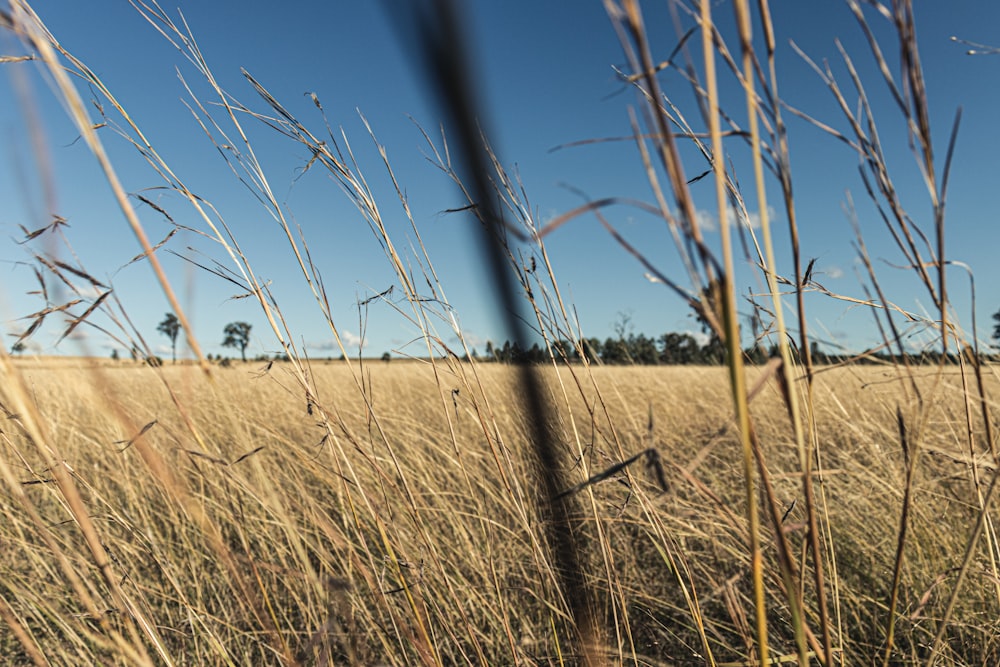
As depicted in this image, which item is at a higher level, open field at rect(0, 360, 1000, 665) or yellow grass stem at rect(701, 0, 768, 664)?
yellow grass stem at rect(701, 0, 768, 664)

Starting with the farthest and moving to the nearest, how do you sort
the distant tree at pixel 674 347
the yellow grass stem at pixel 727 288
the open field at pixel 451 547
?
the distant tree at pixel 674 347, the open field at pixel 451 547, the yellow grass stem at pixel 727 288

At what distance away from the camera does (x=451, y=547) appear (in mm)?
1626

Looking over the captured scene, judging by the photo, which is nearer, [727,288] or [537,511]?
[727,288]

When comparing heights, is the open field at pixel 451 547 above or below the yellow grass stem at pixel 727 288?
below

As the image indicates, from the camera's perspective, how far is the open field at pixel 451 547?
87 centimetres

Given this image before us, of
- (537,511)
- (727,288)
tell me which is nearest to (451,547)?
(537,511)

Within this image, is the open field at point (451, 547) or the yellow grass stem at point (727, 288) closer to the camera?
the yellow grass stem at point (727, 288)

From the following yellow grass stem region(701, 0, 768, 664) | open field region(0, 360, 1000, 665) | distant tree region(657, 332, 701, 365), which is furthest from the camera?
distant tree region(657, 332, 701, 365)

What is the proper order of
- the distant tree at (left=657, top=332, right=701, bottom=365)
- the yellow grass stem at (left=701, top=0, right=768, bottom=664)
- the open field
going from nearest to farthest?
the yellow grass stem at (left=701, top=0, right=768, bottom=664) < the open field < the distant tree at (left=657, top=332, right=701, bottom=365)

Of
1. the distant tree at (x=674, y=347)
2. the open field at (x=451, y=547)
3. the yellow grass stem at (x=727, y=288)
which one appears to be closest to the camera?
the yellow grass stem at (x=727, y=288)

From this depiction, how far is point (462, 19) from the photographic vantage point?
405mm

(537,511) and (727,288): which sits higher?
(727,288)

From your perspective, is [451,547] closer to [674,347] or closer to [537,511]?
[537,511]

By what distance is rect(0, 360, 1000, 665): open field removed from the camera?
87cm
